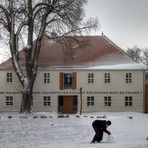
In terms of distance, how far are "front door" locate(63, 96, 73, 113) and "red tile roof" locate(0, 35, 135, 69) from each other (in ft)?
12.3

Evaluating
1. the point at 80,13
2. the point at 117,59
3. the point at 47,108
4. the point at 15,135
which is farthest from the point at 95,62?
the point at 15,135

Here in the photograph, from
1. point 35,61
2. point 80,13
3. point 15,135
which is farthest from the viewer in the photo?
point 35,61

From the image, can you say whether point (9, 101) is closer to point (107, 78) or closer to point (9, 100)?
point (9, 100)

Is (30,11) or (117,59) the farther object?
(117,59)

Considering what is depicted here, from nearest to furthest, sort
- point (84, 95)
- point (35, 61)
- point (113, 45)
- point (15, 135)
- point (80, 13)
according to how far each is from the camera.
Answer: point (15, 135) < point (80, 13) < point (35, 61) < point (84, 95) < point (113, 45)

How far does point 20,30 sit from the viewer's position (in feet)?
128

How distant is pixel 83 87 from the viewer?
151 feet

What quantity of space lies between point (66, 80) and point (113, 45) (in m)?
7.64

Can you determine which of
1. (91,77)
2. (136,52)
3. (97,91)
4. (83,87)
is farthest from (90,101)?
(136,52)

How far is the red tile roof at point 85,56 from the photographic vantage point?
46812 mm

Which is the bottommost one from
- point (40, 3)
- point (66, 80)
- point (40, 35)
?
point (66, 80)

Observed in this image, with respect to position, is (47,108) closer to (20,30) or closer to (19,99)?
(19,99)

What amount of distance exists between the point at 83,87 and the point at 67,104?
2.63m

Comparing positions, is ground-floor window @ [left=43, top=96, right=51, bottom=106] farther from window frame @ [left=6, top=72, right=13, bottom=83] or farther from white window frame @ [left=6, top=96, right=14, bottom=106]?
window frame @ [left=6, top=72, right=13, bottom=83]
